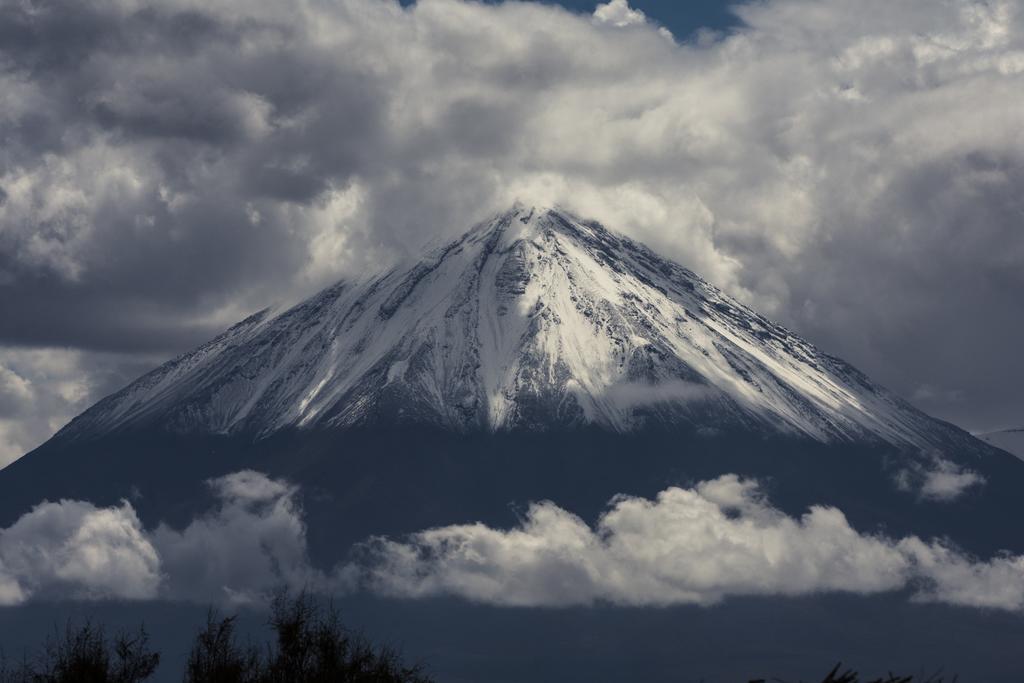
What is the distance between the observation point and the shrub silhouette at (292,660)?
92938 millimetres

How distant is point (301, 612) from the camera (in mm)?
98062

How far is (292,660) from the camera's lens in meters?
95.1

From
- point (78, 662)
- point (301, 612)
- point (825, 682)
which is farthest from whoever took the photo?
point (301, 612)

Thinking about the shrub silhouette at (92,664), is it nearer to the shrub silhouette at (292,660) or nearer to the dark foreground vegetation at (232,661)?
the dark foreground vegetation at (232,661)

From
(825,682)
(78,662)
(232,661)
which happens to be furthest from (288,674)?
(825,682)

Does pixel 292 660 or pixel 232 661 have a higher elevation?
pixel 292 660

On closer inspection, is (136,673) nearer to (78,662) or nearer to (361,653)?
(78,662)

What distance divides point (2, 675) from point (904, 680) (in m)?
55.1

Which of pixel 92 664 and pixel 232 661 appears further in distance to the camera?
pixel 232 661

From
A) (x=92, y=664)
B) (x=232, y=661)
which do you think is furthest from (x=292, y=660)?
(x=92, y=664)

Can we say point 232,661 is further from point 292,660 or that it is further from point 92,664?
point 92,664

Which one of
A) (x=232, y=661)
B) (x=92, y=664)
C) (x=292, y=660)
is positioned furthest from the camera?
(x=292, y=660)

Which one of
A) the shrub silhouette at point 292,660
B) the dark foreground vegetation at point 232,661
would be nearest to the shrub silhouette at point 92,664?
the dark foreground vegetation at point 232,661

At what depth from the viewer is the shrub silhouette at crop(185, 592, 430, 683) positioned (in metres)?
92.9
